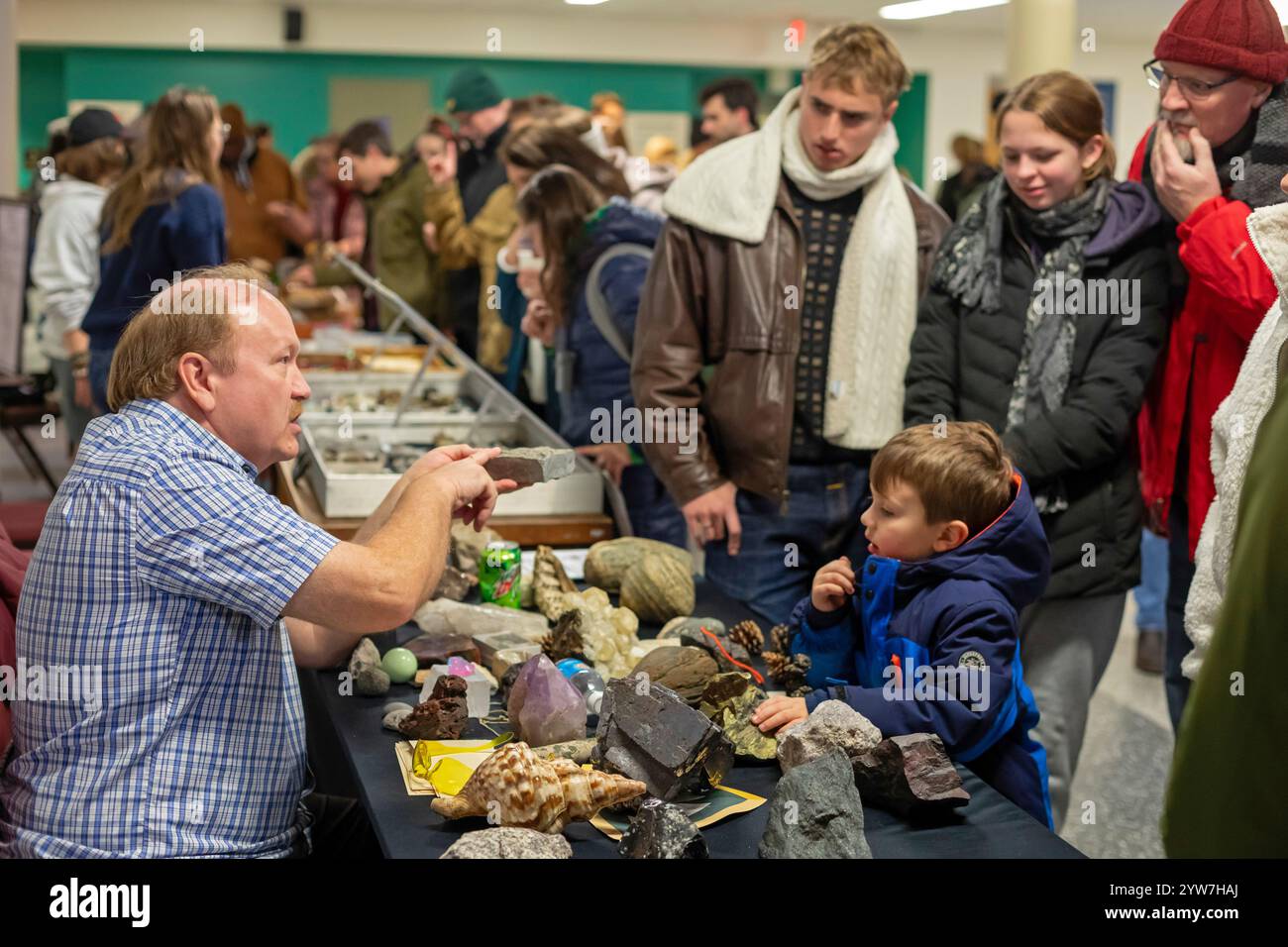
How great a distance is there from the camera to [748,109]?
6.34 meters

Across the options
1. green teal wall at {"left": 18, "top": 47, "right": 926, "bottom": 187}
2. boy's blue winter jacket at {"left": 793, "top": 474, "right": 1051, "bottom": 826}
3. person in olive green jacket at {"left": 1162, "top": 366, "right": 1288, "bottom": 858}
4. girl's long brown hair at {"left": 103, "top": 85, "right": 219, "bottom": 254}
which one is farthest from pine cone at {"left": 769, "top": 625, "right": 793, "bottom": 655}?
green teal wall at {"left": 18, "top": 47, "right": 926, "bottom": 187}

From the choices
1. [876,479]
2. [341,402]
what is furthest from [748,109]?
[876,479]

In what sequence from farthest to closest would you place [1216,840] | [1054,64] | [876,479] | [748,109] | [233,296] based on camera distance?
[1054,64], [748,109], [876,479], [233,296], [1216,840]

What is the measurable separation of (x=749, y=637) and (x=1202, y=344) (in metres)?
1.00

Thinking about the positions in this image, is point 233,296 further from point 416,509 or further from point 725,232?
point 725,232

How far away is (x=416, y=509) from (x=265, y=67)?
13988 mm

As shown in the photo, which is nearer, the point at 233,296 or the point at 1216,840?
the point at 1216,840

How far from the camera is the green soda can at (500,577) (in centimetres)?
272

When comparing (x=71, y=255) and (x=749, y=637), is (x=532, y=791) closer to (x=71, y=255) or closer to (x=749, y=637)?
(x=749, y=637)

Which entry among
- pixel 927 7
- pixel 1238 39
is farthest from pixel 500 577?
pixel 927 7

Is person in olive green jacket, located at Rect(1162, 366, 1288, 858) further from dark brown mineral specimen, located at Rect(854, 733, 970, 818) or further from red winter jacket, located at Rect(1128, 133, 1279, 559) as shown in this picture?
red winter jacket, located at Rect(1128, 133, 1279, 559)

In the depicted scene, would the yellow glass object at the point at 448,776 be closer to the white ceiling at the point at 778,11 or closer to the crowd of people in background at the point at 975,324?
the crowd of people in background at the point at 975,324

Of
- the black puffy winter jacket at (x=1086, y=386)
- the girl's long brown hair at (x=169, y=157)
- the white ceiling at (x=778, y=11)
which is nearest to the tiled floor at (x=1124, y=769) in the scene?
the black puffy winter jacket at (x=1086, y=386)

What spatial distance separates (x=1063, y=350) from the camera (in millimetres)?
2688
